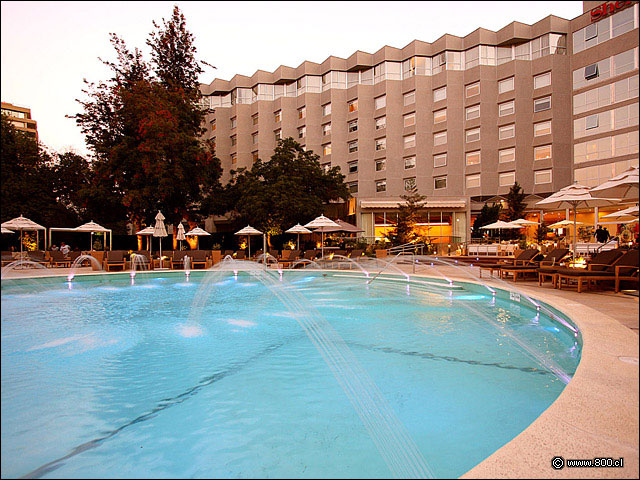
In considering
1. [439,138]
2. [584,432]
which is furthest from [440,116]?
[584,432]

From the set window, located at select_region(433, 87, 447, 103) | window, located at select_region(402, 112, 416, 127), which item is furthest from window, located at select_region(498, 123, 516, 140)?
window, located at select_region(402, 112, 416, 127)

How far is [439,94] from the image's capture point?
36250 millimetres

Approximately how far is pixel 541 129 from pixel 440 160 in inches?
362

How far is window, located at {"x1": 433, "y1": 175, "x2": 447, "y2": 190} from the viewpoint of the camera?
3559 cm

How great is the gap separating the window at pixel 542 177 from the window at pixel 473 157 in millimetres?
5332

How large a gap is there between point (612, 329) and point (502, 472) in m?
4.06

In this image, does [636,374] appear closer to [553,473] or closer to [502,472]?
[553,473]

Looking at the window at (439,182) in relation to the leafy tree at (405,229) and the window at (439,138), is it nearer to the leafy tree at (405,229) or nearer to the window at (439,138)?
the window at (439,138)

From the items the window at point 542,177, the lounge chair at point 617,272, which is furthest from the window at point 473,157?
the lounge chair at point 617,272

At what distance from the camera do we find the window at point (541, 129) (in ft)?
108

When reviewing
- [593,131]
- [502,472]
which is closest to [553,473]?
[502,472]

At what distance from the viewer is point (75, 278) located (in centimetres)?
1506

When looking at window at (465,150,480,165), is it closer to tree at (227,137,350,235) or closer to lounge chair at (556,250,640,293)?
tree at (227,137,350,235)

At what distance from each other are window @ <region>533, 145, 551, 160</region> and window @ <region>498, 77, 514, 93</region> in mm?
6331
